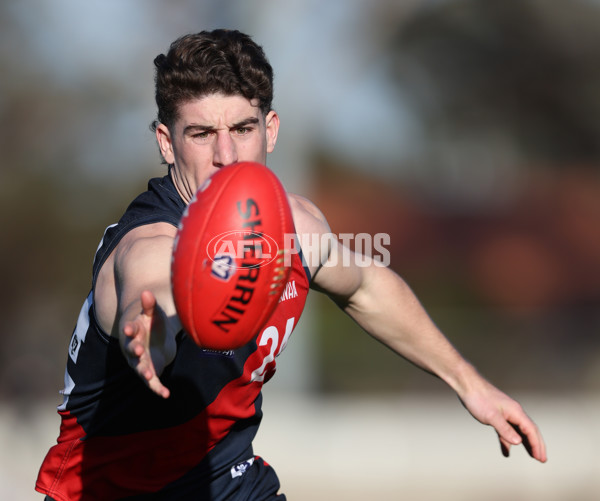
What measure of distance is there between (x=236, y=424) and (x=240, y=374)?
26cm

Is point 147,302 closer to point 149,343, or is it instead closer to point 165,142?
point 149,343

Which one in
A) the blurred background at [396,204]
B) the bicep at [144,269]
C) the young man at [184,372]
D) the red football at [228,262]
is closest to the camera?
the red football at [228,262]

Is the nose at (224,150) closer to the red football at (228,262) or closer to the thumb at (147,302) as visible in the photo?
the red football at (228,262)

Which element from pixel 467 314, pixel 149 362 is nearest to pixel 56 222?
pixel 467 314

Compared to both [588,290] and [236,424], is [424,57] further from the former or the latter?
[236,424]

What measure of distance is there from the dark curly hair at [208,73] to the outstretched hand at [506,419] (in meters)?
1.39

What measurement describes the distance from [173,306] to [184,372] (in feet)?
2.02

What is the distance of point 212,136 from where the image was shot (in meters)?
2.68

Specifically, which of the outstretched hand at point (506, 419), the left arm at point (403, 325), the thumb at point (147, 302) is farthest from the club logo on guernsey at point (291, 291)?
the thumb at point (147, 302)

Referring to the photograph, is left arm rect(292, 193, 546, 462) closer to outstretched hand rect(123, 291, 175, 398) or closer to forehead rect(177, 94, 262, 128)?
forehead rect(177, 94, 262, 128)

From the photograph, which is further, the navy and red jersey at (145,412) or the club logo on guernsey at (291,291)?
the club logo on guernsey at (291,291)

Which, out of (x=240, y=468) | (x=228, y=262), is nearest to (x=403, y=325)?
(x=240, y=468)

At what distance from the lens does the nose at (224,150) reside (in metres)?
2.65

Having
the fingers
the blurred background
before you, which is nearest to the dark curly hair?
the fingers
